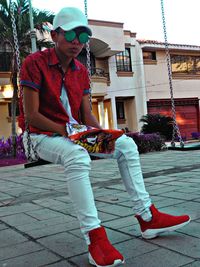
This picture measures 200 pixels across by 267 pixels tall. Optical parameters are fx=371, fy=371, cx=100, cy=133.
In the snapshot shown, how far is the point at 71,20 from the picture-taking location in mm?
2281

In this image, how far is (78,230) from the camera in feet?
9.34

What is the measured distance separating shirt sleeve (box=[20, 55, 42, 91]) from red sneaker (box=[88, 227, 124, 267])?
946 mm

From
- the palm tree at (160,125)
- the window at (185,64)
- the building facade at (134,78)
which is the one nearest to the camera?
the palm tree at (160,125)

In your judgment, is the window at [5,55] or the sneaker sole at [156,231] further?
the window at [5,55]

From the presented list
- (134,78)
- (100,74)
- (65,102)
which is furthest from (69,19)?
(134,78)

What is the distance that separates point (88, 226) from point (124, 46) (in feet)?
67.7

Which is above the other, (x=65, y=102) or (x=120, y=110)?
(x=120, y=110)

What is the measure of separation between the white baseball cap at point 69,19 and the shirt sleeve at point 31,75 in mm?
278

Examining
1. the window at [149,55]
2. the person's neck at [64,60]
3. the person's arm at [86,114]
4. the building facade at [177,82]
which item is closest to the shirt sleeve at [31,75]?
the person's neck at [64,60]

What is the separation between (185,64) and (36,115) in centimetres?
2415

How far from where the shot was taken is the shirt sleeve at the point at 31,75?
2.28 meters

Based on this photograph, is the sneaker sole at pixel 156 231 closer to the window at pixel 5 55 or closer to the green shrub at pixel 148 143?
the green shrub at pixel 148 143

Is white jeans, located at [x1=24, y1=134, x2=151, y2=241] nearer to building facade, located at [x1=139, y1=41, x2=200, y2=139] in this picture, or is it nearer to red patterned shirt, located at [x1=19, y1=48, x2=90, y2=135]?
red patterned shirt, located at [x1=19, y1=48, x2=90, y2=135]

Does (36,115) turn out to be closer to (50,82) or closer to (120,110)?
(50,82)
